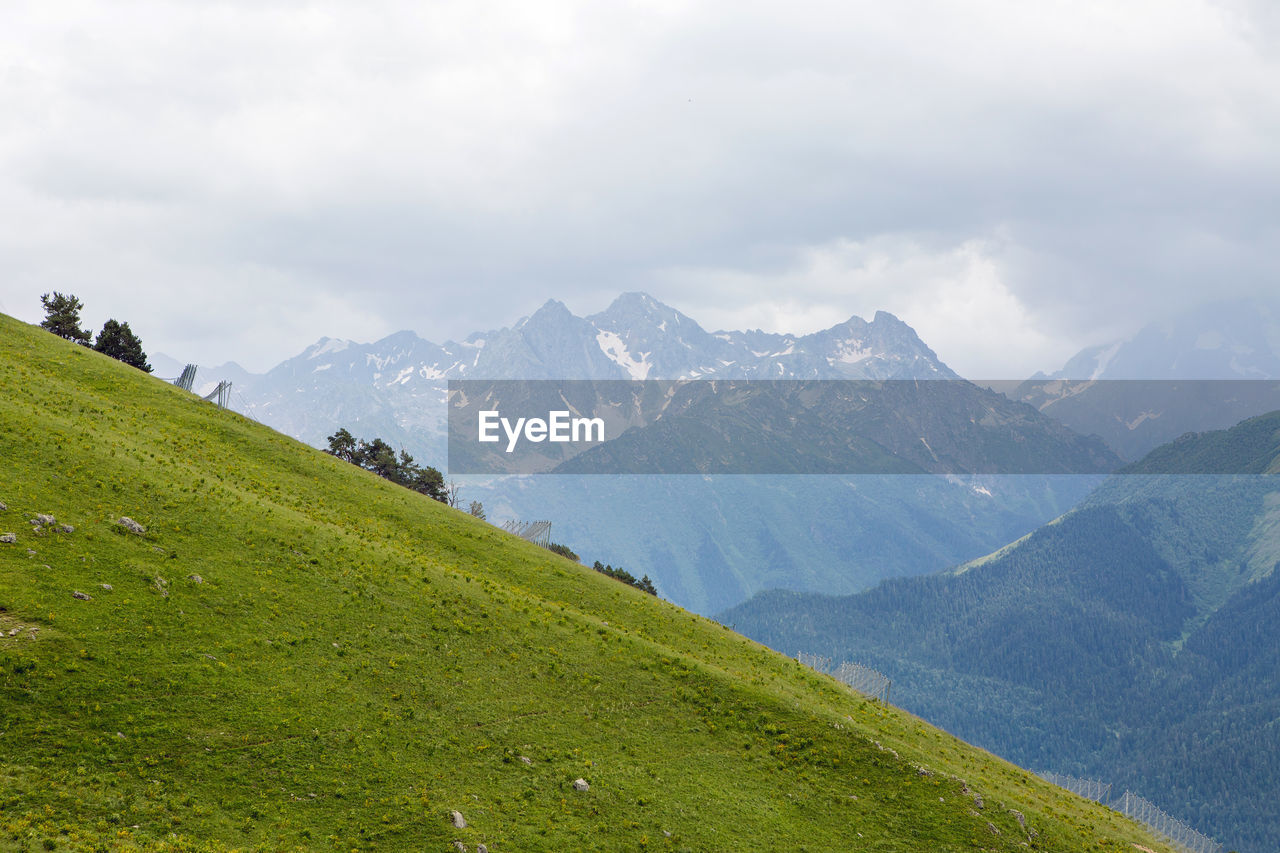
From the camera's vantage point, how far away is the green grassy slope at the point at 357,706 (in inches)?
1367

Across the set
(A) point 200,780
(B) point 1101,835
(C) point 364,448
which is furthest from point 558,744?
(C) point 364,448

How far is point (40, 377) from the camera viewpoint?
226 ft

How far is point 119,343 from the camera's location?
385 feet

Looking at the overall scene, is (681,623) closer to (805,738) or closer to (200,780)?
(805,738)

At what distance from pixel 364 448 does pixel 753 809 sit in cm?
11033

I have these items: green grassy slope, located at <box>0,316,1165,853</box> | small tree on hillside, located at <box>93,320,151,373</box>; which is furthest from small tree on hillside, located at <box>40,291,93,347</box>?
green grassy slope, located at <box>0,316,1165,853</box>

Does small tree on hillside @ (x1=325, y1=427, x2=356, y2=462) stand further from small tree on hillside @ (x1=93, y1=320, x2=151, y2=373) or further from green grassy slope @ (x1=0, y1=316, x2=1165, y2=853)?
green grassy slope @ (x1=0, y1=316, x2=1165, y2=853)

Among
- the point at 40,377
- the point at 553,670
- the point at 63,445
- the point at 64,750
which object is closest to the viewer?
the point at 64,750

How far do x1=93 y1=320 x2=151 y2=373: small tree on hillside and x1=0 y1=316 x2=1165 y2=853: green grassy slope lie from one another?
53.0 metres

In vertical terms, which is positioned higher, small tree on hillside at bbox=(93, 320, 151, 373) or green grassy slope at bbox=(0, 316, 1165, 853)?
small tree on hillside at bbox=(93, 320, 151, 373)

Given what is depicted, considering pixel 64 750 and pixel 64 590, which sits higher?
pixel 64 590

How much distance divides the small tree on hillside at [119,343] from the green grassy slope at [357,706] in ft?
174

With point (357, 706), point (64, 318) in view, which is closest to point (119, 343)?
point (64, 318)

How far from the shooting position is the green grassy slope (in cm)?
3472
